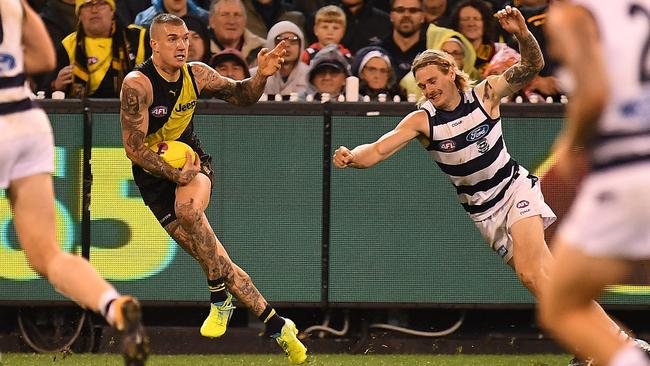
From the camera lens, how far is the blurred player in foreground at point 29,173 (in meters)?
6.43

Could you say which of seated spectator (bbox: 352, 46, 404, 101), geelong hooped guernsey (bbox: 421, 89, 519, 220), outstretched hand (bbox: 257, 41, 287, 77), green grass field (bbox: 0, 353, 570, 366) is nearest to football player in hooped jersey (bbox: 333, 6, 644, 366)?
geelong hooped guernsey (bbox: 421, 89, 519, 220)

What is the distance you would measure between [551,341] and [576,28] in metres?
6.75

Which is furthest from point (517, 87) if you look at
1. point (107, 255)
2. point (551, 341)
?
point (107, 255)

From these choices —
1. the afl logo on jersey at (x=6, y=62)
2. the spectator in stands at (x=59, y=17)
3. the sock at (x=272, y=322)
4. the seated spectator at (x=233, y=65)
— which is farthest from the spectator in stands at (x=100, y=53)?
the afl logo on jersey at (x=6, y=62)

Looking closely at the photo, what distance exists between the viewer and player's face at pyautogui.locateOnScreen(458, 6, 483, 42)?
12617 millimetres

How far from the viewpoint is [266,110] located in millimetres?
11391

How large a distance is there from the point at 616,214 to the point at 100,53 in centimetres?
734

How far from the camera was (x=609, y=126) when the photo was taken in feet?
17.4

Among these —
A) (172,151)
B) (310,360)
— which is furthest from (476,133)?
(310,360)

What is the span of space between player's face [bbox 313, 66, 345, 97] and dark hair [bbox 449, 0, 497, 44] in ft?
4.51

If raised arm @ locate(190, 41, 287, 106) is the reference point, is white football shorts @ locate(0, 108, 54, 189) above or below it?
above

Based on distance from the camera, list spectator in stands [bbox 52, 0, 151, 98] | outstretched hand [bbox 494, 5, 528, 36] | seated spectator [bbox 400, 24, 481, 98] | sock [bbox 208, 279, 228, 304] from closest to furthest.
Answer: outstretched hand [bbox 494, 5, 528, 36], sock [bbox 208, 279, 228, 304], spectator in stands [bbox 52, 0, 151, 98], seated spectator [bbox 400, 24, 481, 98]

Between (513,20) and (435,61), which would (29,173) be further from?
(513,20)

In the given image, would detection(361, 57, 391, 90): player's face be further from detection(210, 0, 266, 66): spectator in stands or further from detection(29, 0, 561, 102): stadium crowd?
detection(210, 0, 266, 66): spectator in stands
